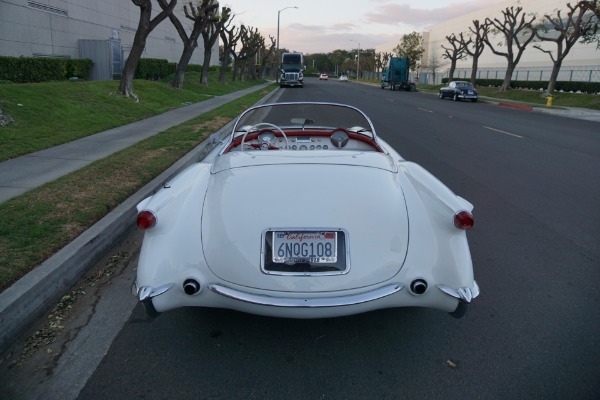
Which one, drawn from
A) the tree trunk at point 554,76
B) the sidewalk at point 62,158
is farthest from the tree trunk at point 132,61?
the tree trunk at point 554,76

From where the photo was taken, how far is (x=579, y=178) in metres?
8.25

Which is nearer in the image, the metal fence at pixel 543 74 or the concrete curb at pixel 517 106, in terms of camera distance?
the concrete curb at pixel 517 106

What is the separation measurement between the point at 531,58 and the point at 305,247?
62.8 meters

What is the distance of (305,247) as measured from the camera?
2725 mm

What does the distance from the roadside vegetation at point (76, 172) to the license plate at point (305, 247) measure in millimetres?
2095

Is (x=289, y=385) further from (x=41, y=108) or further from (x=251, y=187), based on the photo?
(x=41, y=108)

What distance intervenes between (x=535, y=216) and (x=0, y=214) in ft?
19.7

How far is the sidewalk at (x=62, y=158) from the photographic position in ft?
20.6

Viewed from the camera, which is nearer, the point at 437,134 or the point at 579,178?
the point at 579,178

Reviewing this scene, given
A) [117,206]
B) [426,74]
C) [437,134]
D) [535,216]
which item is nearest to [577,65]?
[426,74]

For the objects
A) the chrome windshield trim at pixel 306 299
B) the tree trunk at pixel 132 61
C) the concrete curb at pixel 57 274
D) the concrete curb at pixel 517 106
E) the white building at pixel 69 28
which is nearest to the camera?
the chrome windshield trim at pixel 306 299

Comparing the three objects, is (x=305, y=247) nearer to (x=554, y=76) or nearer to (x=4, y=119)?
(x=4, y=119)

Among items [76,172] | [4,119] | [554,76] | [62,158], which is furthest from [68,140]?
[554,76]

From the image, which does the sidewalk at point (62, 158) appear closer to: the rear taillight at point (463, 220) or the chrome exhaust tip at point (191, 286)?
the chrome exhaust tip at point (191, 286)
